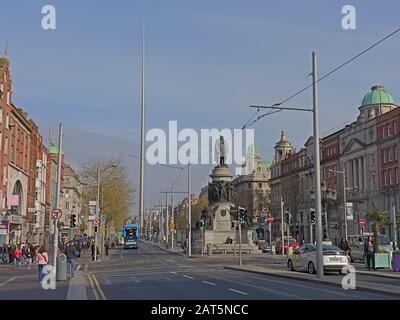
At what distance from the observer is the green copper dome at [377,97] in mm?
95250

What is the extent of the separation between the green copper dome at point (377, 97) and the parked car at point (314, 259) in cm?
6731

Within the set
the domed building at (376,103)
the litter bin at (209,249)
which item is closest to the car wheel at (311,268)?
the litter bin at (209,249)

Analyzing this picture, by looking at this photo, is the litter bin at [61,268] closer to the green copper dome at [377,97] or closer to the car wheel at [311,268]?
the car wheel at [311,268]

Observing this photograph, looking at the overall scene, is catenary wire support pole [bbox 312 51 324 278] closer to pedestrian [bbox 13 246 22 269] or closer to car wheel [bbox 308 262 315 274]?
car wheel [bbox 308 262 315 274]

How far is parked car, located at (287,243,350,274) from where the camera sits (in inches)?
1166

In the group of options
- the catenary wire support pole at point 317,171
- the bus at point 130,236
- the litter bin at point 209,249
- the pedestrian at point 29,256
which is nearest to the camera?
the catenary wire support pole at point 317,171

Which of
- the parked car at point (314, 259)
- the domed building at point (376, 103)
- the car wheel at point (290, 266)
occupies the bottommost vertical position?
the car wheel at point (290, 266)

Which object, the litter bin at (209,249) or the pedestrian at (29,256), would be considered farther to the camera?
the litter bin at (209,249)

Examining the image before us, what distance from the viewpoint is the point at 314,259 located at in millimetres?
30188

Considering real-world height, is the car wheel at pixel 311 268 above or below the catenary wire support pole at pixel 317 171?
below
